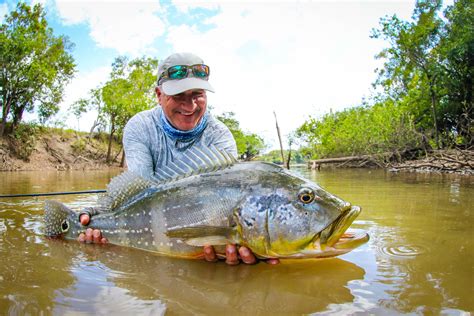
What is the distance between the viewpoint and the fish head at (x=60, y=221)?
3.59 m

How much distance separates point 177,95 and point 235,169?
5.32ft

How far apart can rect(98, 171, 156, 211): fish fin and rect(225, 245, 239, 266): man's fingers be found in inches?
41.5

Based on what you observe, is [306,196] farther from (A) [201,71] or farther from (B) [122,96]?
(B) [122,96]

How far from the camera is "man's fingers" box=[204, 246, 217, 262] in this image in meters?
2.86

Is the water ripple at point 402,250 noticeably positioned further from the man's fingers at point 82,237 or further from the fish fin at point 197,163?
the man's fingers at point 82,237

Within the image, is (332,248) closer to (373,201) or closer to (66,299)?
(66,299)

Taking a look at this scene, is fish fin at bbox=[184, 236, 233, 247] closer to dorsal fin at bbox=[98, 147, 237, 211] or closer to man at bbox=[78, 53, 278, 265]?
dorsal fin at bbox=[98, 147, 237, 211]

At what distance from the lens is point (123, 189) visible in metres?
3.51

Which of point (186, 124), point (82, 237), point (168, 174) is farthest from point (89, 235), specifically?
point (186, 124)

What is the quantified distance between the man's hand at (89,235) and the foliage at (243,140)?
53.6m

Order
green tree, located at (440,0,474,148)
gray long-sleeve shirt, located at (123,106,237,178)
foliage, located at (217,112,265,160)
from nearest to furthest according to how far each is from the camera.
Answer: gray long-sleeve shirt, located at (123,106,237,178)
green tree, located at (440,0,474,148)
foliage, located at (217,112,265,160)

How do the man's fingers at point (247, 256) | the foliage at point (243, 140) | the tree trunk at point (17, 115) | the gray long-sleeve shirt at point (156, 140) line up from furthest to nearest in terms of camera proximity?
the foliage at point (243, 140) → the tree trunk at point (17, 115) → the gray long-sleeve shirt at point (156, 140) → the man's fingers at point (247, 256)

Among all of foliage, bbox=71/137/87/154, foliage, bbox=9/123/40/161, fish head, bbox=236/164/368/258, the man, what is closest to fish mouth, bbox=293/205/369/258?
fish head, bbox=236/164/368/258

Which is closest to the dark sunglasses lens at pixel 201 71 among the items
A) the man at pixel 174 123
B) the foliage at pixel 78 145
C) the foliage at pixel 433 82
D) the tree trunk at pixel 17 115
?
the man at pixel 174 123
